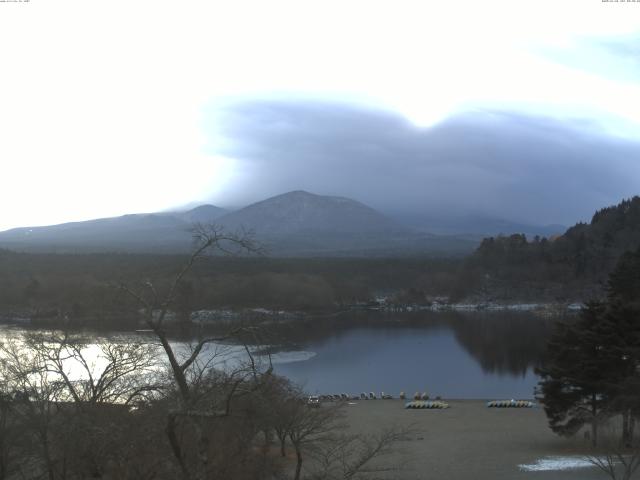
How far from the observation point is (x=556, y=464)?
13.6m

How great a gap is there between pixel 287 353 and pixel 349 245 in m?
138

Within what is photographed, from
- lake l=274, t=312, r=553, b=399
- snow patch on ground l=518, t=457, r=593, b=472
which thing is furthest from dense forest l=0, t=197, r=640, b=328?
snow patch on ground l=518, t=457, r=593, b=472

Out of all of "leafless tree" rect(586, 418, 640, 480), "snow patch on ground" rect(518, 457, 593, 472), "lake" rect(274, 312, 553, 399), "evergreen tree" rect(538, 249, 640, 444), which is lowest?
"lake" rect(274, 312, 553, 399)

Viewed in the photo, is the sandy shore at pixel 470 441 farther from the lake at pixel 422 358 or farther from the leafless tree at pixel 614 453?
the lake at pixel 422 358

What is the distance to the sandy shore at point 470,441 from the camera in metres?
13.5

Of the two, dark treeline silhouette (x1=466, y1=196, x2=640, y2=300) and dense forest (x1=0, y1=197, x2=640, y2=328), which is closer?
dense forest (x1=0, y1=197, x2=640, y2=328)

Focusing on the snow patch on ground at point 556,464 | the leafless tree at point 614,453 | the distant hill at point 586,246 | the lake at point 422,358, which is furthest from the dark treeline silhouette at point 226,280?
the leafless tree at point 614,453

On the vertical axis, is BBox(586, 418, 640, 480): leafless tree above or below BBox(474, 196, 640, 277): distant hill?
below

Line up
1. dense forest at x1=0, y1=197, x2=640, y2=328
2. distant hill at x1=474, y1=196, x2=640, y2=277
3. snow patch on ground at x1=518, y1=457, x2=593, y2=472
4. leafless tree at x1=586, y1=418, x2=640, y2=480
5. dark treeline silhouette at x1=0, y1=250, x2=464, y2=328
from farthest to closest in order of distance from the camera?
distant hill at x1=474, y1=196, x2=640, y2=277
dense forest at x1=0, y1=197, x2=640, y2=328
dark treeline silhouette at x1=0, y1=250, x2=464, y2=328
snow patch on ground at x1=518, y1=457, x2=593, y2=472
leafless tree at x1=586, y1=418, x2=640, y2=480

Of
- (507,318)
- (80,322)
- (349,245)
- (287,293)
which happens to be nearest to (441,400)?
(80,322)

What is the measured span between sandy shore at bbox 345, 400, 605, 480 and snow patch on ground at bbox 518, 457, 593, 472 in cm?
17

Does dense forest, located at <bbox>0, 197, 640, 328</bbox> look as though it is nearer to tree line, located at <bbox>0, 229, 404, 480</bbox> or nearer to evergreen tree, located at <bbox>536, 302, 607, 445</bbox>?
evergreen tree, located at <bbox>536, 302, 607, 445</bbox>

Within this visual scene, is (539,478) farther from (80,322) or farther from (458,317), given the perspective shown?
(458,317)

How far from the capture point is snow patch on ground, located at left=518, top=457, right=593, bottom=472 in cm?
1320
